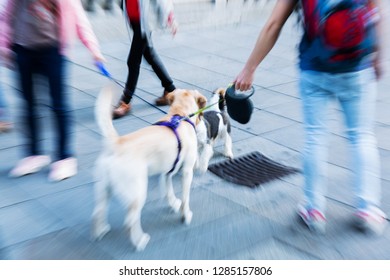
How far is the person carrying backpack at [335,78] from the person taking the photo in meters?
2.97

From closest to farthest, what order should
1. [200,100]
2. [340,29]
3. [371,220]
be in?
[340,29] < [371,220] < [200,100]

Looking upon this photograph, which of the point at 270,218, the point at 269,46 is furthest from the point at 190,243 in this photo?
the point at 269,46

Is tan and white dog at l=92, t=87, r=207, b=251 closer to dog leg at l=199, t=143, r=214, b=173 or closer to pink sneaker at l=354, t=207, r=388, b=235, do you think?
dog leg at l=199, t=143, r=214, b=173

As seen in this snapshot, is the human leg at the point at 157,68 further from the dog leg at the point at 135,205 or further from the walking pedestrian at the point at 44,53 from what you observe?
the dog leg at the point at 135,205

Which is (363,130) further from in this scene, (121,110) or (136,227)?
(121,110)

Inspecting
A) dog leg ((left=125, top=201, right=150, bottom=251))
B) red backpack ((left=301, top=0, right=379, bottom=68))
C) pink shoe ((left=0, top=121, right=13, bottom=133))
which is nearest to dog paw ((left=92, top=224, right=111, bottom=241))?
dog leg ((left=125, top=201, right=150, bottom=251))

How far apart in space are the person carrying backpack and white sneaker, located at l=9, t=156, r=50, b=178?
2.05 metres

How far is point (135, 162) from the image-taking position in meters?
3.02

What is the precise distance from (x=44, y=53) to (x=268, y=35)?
1.87 meters

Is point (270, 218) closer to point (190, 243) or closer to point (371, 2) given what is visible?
point (190, 243)

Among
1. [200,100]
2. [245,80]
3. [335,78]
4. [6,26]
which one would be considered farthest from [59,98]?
[335,78]

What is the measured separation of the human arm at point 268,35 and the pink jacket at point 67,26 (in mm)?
1391

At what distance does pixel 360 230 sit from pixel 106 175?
1839 mm

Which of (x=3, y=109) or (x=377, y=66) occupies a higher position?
(x=377, y=66)
